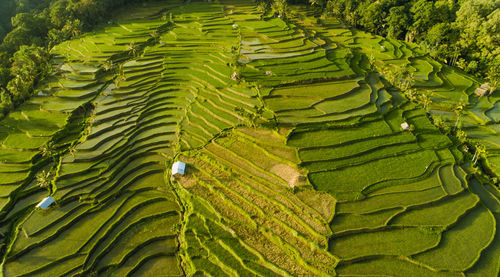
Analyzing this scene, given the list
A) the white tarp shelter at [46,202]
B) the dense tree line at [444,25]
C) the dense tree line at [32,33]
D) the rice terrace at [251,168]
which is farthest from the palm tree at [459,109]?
the dense tree line at [32,33]

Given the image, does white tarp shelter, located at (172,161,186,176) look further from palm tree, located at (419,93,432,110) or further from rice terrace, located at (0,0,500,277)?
palm tree, located at (419,93,432,110)

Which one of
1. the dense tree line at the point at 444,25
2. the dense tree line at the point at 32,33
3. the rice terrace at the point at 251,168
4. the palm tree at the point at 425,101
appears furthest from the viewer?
the dense tree line at the point at 444,25

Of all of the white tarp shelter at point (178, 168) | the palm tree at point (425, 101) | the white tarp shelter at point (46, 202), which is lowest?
the white tarp shelter at point (46, 202)

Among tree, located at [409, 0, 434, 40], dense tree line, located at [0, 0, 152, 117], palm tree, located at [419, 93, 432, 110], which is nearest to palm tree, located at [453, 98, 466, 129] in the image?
palm tree, located at [419, 93, 432, 110]

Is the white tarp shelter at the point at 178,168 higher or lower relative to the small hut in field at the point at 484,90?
lower

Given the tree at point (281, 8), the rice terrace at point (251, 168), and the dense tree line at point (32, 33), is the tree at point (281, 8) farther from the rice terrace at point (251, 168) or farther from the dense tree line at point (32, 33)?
the dense tree line at point (32, 33)

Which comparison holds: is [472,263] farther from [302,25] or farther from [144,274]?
[302,25]

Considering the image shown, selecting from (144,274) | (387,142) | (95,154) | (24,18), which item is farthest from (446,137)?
(24,18)
